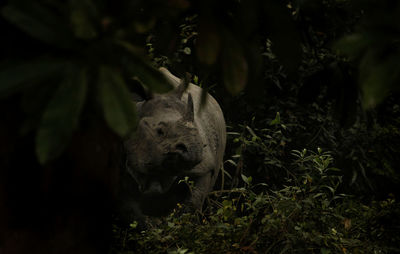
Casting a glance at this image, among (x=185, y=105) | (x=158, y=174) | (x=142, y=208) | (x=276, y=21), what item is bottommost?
(x=142, y=208)

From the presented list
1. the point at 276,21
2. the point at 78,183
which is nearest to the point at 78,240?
the point at 78,183

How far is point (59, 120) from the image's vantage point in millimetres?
1088

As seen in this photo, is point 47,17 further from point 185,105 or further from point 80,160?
point 185,105

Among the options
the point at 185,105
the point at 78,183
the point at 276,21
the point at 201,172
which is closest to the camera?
the point at 276,21

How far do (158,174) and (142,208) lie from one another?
1.72 feet

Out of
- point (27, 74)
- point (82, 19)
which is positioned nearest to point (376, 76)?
point (82, 19)

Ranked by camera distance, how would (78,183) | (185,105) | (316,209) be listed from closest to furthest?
(78,183) → (316,209) → (185,105)

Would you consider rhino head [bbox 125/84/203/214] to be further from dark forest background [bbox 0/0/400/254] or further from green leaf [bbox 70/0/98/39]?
green leaf [bbox 70/0/98/39]

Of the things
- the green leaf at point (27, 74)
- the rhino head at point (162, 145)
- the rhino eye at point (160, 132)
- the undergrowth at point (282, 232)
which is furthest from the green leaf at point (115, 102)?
the rhino eye at point (160, 132)

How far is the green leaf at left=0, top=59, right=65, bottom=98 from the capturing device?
1.09m

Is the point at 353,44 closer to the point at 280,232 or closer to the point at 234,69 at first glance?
the point at 234,69

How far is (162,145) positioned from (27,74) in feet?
7.54

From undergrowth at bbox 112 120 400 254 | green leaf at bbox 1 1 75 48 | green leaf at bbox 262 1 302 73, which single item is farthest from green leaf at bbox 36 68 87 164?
undergrowth at bbox 112 120 400 254

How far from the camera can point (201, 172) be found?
13.3ft
